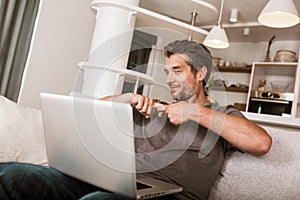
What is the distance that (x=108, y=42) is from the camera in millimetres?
2111

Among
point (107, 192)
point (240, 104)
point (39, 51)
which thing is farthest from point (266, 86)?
point (107, 192)

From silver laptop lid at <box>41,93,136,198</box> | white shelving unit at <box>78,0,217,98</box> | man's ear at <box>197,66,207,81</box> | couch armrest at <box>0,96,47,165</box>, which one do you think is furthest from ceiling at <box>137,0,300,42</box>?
silver laptop lid at <box>41,93,136,198</box>

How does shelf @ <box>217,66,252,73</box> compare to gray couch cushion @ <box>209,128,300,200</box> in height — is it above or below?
above

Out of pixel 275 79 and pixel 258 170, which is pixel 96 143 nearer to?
pixel 258 170

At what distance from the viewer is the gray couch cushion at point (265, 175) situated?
3.44 feet

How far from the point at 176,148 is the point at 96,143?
37 cm

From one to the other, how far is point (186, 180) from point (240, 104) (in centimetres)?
330

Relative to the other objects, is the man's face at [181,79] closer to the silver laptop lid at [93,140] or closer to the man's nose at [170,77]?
the man's nose at [170,77]

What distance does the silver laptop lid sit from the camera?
75cm

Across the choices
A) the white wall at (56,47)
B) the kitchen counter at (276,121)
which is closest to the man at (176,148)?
the kitchen counter at (276,121)

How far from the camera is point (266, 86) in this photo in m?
4.02

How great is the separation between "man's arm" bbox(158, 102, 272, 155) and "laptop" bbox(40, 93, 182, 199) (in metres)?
0.23

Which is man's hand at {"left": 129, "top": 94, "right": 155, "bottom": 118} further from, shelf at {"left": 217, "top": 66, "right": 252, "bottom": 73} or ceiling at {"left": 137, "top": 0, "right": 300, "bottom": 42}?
shelf at {"left": 217, "top": 66, "right": 252, "bottom": 73}

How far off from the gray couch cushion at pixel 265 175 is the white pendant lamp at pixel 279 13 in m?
1.05
